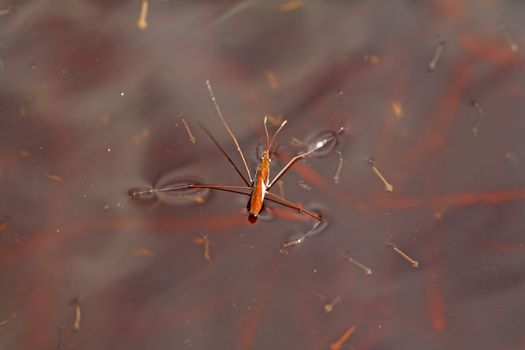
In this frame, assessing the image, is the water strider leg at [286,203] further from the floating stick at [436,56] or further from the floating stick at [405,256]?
the floating stick at [436,56]

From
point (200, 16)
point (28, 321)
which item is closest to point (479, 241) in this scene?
point (200, 16)

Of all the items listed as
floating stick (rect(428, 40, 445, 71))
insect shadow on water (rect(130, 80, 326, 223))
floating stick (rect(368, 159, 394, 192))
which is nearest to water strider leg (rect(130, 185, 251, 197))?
insect shadow on water (rect(130, 80, 326, 223))

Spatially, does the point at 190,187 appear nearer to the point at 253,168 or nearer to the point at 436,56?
the point at 253,168

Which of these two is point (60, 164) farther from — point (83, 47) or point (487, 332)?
point (487, 332)

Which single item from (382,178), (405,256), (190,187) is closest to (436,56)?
(382,178)

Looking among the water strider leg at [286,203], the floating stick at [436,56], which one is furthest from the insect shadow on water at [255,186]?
the floating stick at [436,56]

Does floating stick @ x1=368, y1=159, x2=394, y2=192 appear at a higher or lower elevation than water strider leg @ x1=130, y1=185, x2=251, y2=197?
higher

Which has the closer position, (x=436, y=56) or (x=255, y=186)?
(x=255, y=186)

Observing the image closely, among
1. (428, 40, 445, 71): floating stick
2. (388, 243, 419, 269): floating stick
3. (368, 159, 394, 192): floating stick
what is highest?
(428, 40, 445, 71): floating stick

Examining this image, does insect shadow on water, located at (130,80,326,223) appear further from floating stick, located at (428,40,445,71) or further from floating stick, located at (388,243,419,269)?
floating stick, located at (428,40,445,71)
